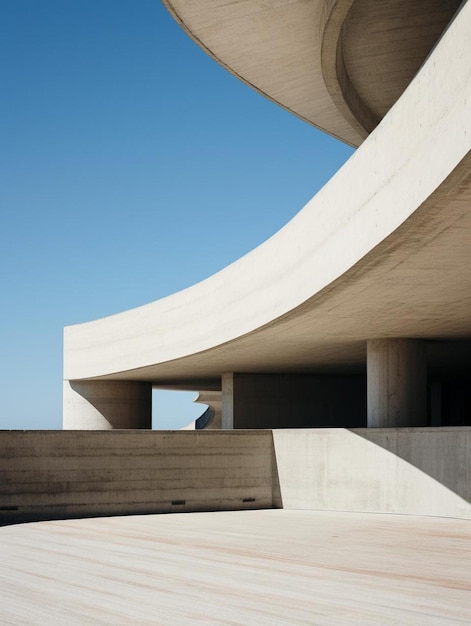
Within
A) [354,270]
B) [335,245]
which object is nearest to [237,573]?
[354,270]

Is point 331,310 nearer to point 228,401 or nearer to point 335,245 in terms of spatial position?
point 335,245

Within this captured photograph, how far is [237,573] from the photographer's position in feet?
28.5

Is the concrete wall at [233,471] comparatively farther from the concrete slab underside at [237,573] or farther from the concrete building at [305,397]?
the concrete slab underside at [237,573]

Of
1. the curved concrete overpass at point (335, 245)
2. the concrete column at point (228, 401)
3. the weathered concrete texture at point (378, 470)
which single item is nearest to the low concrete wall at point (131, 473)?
the weathered concrete texture at point (378, 470)

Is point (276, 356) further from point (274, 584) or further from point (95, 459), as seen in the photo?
point (274, 584)

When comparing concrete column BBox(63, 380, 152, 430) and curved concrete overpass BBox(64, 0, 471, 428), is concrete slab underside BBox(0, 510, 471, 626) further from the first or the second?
concrete column BBox(63, 380, 152, 430)

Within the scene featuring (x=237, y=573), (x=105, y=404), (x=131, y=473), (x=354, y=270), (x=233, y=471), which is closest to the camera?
(x=237, y=573)

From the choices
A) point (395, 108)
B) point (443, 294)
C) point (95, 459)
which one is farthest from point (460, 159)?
point (95, 459)

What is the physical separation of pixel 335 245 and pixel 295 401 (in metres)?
12.9

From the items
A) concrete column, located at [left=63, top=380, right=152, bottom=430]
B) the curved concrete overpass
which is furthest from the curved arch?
concrete column, located at [left=63, top=380, right=152, bottom=430]

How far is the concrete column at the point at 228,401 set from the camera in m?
25.2

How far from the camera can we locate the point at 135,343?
24.2 metres

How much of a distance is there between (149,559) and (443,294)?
6805 millimetres

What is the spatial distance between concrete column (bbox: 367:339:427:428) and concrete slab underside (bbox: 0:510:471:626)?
4.14 meters
